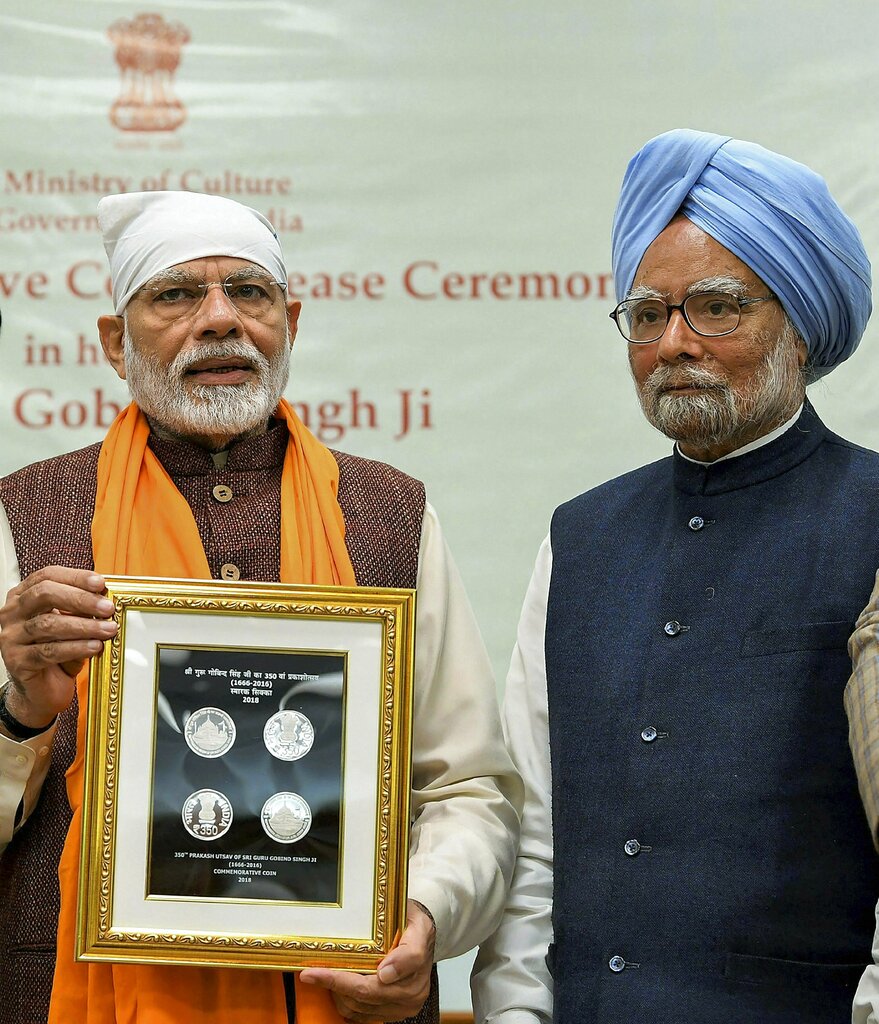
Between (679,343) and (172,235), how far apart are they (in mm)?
904

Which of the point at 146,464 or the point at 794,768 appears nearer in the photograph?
the point at 794,768

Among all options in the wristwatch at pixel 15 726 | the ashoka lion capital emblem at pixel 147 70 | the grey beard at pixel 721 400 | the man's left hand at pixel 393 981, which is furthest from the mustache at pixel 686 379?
the ashoka lion capital emblem at pixel 147 70

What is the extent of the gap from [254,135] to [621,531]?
1830 mm

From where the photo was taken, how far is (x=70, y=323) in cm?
384

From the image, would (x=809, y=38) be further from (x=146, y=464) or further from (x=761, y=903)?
(x=761, y=903)

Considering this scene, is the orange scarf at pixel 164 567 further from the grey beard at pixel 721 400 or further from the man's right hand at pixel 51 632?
the grey beard at pixel 721 400

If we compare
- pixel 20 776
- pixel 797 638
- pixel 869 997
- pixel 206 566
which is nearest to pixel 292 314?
pixel 206 566

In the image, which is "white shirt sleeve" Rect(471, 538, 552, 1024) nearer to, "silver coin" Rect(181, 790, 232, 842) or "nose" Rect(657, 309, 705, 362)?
"nose" Rect(657, 309, 705, 362)

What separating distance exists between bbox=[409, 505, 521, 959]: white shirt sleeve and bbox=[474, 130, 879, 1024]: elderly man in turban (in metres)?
0.09

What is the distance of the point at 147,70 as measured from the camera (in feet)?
12.8

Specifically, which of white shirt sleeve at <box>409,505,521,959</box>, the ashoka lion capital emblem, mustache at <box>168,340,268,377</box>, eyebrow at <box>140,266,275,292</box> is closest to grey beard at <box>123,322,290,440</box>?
mustache at <box>168,340,268,377</box>

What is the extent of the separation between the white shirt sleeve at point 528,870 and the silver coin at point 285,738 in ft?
1.82

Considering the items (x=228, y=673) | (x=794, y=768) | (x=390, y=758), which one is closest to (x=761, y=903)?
(x=794, y=768)

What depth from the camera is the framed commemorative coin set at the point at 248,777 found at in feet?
6.98
